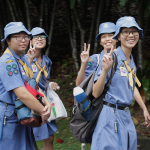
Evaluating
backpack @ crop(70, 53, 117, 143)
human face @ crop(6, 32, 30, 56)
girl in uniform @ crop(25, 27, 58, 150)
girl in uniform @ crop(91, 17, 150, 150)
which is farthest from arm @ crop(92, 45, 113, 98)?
girl in uniform @ crop(25, 27, 58, 150)

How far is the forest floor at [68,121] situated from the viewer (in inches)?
183

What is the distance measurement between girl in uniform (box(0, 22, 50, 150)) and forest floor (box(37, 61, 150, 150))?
7.11ft

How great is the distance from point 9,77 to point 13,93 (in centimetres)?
20

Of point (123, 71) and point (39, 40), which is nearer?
point (123, 71)

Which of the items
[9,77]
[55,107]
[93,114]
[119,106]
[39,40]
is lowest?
[55,107]

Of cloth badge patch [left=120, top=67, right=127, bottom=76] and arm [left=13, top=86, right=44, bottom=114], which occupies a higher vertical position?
cloth badge patch [left=120, top=67, right=127, bottom=76]

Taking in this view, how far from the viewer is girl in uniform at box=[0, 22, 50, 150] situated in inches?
93.6

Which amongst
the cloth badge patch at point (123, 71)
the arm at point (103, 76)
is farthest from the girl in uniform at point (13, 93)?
the cloth badge patch at point (123, 71)

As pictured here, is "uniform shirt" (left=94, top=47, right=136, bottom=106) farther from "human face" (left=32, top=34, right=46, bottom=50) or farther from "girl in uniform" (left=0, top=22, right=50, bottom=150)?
"human face" (left=32, top=34, right=46, bottom=50)

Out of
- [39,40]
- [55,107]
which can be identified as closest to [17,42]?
[39,40]

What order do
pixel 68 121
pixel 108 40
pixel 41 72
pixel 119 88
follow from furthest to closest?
pixel 68 121 < pixel 41 72 < pixel 108 40 < pixel 119 88

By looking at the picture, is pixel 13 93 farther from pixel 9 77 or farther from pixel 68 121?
pixel 68 121

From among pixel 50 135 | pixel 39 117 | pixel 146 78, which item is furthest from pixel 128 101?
pixel 146 78

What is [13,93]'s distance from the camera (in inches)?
97.7
